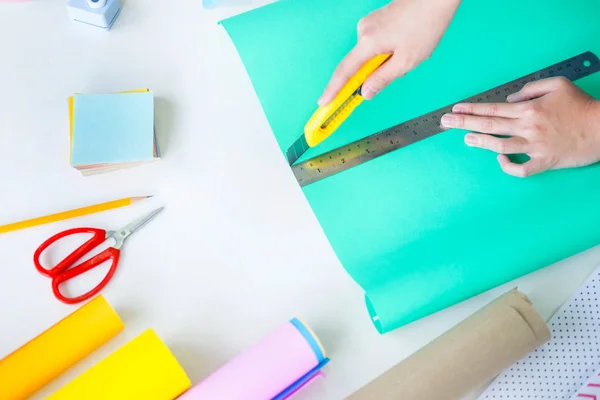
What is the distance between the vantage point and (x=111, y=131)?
0.91 m

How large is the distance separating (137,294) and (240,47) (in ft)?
1.51

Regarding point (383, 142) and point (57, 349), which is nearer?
point (57, 349)

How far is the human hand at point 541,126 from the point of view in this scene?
938mm

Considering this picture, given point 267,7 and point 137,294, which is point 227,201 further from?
point 267,7

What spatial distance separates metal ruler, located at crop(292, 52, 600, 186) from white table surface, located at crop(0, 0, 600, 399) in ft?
0.13

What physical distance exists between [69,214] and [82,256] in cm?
7

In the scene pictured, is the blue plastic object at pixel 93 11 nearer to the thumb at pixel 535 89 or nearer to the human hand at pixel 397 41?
the human hand at pixel 397 41

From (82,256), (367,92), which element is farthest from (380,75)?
(82,256)

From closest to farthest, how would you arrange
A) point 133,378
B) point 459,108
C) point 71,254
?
point 133,378, point 71,254, point 459,108

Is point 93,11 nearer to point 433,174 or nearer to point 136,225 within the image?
point 136,225

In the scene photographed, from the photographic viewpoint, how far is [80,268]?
2.81 ft

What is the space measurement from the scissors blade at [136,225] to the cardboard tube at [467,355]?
0.40 metres

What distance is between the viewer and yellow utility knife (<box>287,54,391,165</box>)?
860 millimetres

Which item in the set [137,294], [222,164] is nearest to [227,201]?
[222,164]
